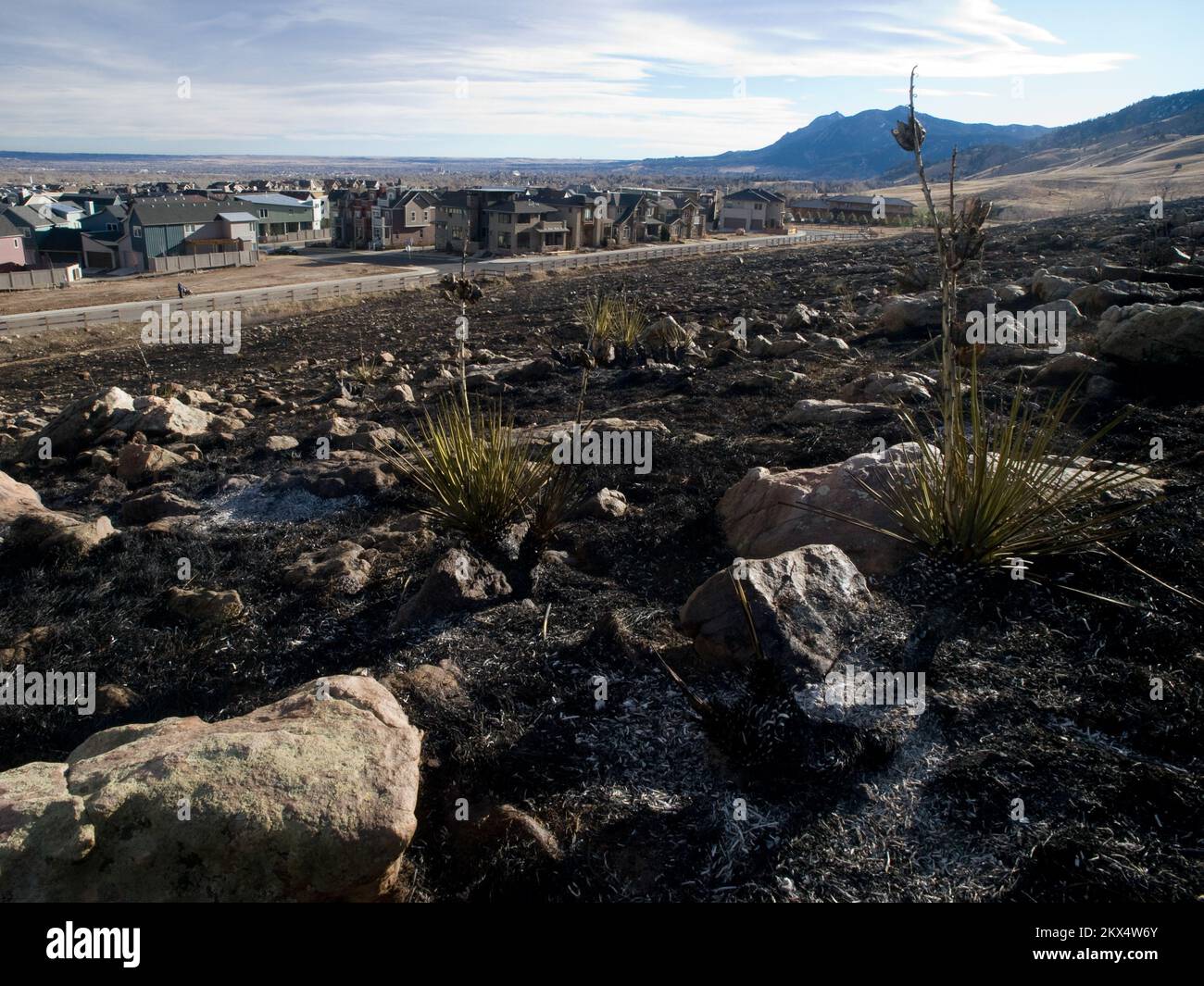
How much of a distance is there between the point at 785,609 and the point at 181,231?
53.0 meters

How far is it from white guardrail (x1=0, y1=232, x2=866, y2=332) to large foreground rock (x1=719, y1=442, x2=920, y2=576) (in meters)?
18.1

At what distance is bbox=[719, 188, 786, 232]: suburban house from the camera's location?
211 ft

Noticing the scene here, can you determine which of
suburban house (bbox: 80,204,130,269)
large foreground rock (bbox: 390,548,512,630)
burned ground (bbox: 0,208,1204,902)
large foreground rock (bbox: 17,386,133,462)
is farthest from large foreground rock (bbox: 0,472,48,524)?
suburban house (bbox: 80,204,130,269)

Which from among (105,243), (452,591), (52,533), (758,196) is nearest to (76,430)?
(52,533)

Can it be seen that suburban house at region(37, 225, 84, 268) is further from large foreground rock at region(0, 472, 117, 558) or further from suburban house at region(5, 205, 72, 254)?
large foreground rock at region(0, 472, 117, 558)

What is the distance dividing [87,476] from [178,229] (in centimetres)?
4566

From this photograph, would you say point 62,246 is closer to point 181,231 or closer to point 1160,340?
point 181,231

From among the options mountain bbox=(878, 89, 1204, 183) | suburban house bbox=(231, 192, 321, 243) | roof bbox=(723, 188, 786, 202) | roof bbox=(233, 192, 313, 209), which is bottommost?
suburban house bbox=(231, 192, 321, 243)

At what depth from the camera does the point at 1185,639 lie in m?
3.60

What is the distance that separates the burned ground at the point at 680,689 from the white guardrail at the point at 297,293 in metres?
17.5

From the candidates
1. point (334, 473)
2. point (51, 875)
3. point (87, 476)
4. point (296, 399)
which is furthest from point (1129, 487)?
point (296, 399)

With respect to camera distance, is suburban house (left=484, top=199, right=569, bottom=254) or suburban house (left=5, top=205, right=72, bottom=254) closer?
suburban house (left=5, top=205, right=72, bottom=254)

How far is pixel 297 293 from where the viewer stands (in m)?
32.7
